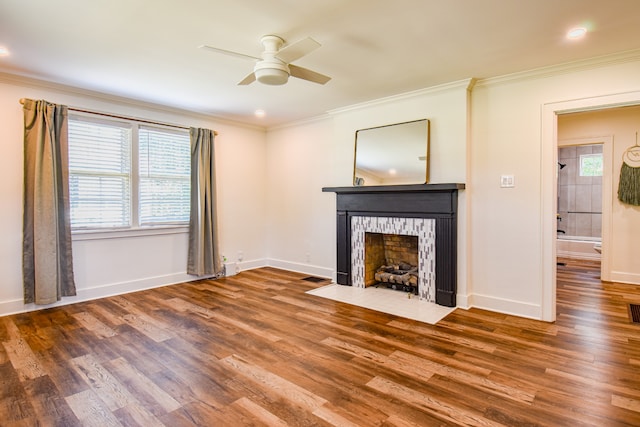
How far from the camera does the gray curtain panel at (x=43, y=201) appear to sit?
3.62m

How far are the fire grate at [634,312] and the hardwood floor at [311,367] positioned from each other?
0.08 meters

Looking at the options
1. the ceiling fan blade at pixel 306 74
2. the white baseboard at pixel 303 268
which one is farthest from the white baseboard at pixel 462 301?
the ceiling fan blade at pixel 306 74

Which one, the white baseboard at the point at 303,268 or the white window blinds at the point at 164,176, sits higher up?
the white window blinds at the point at 164,176

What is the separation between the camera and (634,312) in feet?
11.7

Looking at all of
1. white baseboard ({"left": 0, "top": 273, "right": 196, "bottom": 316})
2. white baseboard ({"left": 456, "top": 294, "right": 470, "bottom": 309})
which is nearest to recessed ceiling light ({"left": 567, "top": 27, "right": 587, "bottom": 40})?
white baseboard ({"left": 456, "top": 294, "right": 470, "bottom": 309})

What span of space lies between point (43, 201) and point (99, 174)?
69 centimetres

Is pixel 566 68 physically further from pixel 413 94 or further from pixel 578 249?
pixel 578 249

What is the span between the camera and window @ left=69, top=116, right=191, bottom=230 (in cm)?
406

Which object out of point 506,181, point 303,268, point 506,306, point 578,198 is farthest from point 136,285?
point 578,198

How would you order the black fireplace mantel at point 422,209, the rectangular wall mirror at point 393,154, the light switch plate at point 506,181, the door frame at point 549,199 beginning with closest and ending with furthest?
the door frame at point 549,199 → the light switch plate at point 506,181 → the black fireplace mantel at point 422,209 → the rectangular wall mirror at point 393,154

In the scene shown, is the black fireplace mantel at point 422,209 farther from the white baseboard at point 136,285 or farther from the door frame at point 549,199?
the white baseboard at point 136,285

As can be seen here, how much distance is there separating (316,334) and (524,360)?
1616 millimetres

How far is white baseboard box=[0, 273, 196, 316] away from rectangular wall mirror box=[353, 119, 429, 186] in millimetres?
2904

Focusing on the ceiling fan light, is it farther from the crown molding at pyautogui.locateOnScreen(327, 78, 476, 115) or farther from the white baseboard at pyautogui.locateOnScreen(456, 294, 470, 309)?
the white baseboard at pyautogui.locateOnScreen(456, 294, 470, 309)
